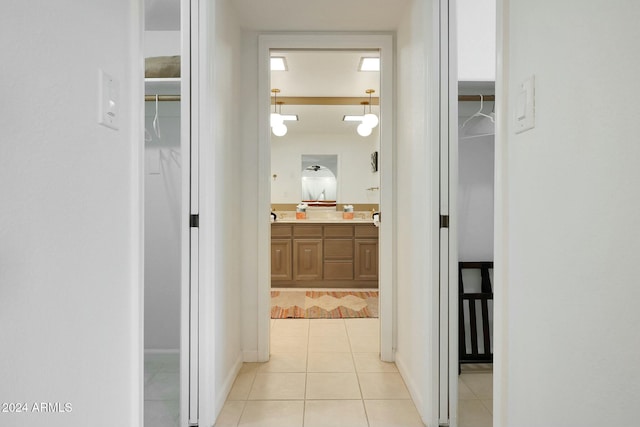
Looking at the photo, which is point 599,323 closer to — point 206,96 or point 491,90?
point 206,96

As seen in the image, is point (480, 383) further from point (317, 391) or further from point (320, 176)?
point (320, 176)

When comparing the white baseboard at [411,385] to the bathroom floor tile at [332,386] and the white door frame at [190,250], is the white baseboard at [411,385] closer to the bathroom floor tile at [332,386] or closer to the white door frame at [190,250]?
the bathroom floor tile at [332,386]

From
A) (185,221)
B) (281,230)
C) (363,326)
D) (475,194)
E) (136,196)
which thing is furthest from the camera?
(281,230)

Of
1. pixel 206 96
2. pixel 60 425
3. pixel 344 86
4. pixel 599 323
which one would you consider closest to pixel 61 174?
Result: pixel 60 425

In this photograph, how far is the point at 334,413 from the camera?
2008mm

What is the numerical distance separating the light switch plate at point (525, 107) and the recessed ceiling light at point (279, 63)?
9.23 feet

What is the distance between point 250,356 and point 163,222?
1.17m

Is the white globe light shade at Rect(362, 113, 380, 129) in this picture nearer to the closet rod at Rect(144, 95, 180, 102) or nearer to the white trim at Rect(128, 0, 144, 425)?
the closet rod at Rect(144, 95, 180, 102)

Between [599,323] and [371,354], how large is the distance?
2360 millimetres

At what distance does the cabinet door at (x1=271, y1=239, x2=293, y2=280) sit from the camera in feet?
16.5

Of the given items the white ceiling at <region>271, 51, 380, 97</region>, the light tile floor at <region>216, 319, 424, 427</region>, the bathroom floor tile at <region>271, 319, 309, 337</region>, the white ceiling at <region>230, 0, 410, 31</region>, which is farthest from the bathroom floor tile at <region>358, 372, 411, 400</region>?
the white ceiling at <region>271, 51, 380, 97</region>

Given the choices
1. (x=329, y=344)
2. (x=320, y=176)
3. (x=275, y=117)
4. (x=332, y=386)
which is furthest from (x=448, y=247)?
(x=320, y=176)

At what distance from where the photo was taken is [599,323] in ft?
2.28

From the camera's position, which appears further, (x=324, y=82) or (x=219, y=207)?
(x=324, y=82)
